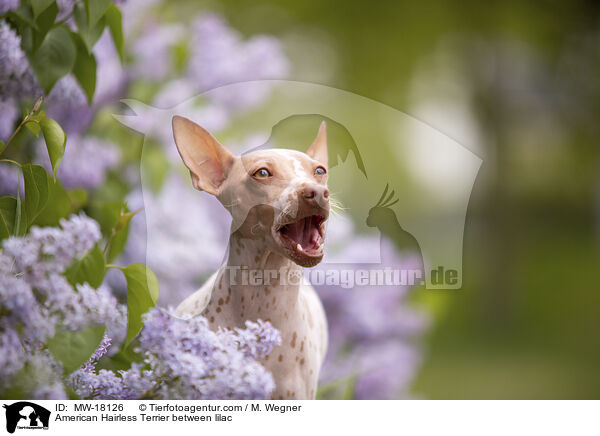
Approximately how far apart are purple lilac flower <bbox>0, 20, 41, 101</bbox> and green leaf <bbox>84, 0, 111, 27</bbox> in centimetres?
6

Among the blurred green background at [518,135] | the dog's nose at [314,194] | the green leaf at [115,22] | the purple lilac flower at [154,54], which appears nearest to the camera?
the dog's nose at [314,194]

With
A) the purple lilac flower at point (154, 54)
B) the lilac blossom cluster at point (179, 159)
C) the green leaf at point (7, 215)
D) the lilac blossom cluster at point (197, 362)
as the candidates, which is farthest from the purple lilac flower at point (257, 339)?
the purple lilac flower at point (154, 54)

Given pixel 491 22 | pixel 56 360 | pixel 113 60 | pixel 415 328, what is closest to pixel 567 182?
pixel 491 22

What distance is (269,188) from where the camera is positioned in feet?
1.48

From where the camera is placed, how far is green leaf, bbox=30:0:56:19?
467mm

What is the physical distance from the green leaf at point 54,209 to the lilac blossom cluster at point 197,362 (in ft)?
0.41

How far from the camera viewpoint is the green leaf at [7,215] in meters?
0.47

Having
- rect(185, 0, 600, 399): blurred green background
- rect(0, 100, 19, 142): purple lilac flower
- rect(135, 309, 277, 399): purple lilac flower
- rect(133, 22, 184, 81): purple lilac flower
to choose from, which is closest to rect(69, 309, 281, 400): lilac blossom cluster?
rect(135, 309, 277, 399): purple lilac flower

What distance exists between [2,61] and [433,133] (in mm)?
416

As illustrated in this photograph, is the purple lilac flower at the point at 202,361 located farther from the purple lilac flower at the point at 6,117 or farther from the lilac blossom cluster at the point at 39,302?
the purple lilac flower at the point at 6,117

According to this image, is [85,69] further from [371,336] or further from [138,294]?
[371,336]

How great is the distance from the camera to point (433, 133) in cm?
62

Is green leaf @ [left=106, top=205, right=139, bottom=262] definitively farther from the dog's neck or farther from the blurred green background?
the blurred green background
